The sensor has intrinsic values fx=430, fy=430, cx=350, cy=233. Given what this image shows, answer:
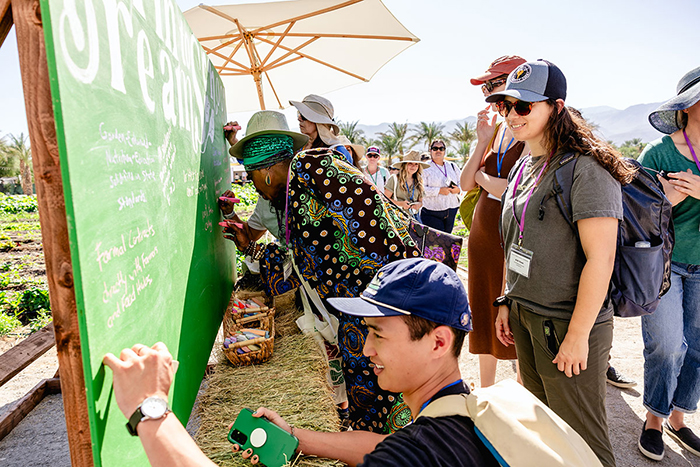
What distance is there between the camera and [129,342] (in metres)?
1.23

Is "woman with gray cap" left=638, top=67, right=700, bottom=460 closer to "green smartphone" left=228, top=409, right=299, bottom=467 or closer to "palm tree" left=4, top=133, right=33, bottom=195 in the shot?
"green smartphone" left=228, top=409, right=299, bottom=467

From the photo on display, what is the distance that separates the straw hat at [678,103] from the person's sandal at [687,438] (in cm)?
212

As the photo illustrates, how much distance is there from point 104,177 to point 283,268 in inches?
68.9

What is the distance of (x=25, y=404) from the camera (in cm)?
370

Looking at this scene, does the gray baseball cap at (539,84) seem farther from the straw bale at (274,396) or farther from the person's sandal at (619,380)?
the person's sandal at (619,380)

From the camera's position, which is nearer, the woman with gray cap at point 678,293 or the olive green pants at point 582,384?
the olive green pants at point 582,384

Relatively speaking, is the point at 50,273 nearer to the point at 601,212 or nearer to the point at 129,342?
the point at 129,342

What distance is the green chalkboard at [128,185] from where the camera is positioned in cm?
95

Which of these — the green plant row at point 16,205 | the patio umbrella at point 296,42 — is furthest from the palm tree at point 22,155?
the patio umbrella at point 296,42

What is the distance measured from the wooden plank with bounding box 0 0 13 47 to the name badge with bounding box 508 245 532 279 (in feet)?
6.75

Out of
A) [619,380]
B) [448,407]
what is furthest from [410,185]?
[448,407]

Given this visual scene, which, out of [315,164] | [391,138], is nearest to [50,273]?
[315,164]

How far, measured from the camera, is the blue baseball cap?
4.84 ft

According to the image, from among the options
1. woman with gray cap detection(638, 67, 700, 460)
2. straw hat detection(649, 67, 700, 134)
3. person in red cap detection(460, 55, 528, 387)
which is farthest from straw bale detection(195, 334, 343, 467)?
straw hat detection(649, 67, 700, 134)
